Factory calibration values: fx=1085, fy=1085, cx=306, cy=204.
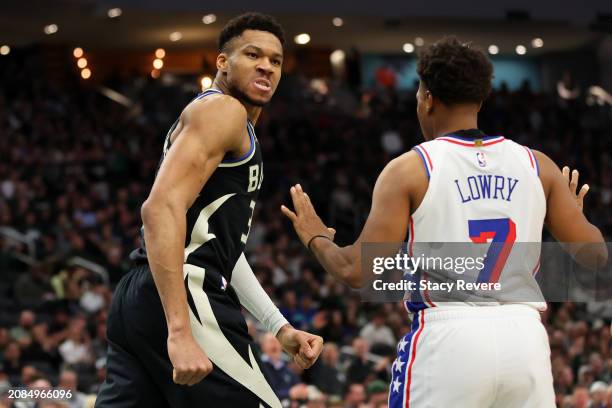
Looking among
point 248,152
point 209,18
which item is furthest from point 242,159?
point 209,18

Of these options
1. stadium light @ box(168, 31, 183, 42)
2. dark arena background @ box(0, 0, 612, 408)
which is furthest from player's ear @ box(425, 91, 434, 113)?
stadium light @ box(168, 31, 183, 42)

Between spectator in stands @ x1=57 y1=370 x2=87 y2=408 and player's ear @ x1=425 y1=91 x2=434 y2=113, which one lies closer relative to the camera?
player's ear @ x1=425 y1=91 x2=434 y2=113

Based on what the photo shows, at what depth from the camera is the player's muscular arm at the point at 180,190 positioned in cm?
366

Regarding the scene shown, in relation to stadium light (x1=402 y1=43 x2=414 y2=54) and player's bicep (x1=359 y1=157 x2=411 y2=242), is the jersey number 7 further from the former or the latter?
stadium light (x1=402 y1=43 x2=414 y2=54)

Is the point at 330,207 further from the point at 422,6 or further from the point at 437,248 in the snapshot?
the point at 437,248

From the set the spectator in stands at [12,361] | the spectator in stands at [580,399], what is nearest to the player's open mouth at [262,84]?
the spectator in stands at [580,399]

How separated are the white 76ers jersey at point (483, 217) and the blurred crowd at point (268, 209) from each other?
3475 mm

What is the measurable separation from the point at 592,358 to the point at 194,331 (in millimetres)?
9900

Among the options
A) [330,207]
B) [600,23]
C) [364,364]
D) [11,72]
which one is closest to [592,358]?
[364,364]

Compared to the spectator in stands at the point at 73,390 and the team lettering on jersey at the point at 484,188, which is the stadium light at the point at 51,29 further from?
the team lettering on jersey at the point at 484,188

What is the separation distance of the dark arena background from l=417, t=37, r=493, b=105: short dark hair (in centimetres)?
352

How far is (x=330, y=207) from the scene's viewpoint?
20.4 meters

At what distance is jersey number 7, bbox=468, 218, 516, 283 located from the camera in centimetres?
382

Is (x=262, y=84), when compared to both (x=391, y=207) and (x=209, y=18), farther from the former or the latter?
(x=209, y=18)
